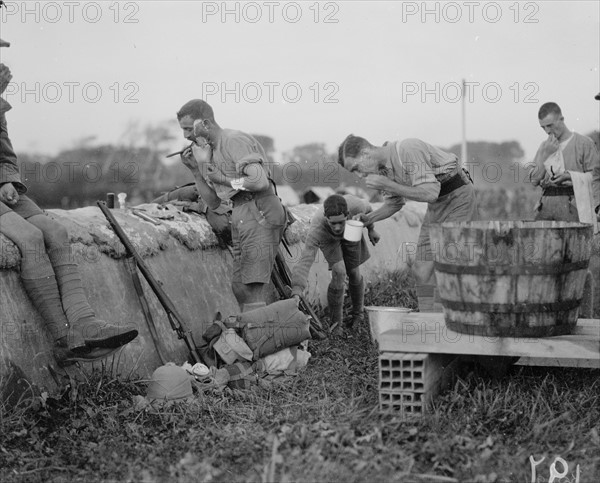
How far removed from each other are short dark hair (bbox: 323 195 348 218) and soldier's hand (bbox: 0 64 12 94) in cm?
300

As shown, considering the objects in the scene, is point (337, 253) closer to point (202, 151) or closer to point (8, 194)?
point (202, 151)

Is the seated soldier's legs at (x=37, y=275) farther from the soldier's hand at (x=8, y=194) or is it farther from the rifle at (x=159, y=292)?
the rifle at (x=159, y=292)

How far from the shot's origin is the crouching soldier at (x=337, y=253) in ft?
24.5

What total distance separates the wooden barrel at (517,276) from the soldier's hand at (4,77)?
10.2 feet

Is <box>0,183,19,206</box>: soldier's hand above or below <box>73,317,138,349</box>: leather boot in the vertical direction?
above

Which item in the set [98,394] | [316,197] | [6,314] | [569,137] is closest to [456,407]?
[98,394]

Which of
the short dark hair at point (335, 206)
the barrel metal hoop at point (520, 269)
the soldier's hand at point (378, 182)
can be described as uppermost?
the soldier's hand at point (378, 182)

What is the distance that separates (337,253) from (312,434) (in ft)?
12.3

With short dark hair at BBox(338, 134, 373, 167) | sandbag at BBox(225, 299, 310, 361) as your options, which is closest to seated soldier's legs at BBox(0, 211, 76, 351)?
sandbag at BBox(225, 299, 310, 361)

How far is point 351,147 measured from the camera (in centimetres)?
632

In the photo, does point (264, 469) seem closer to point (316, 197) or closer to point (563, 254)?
point (563, 254)

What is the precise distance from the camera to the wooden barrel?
15.5ft

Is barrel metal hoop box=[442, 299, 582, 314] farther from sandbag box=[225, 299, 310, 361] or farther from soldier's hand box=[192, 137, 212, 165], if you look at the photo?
soldier's hand box=[192, 137, 212, 165]
